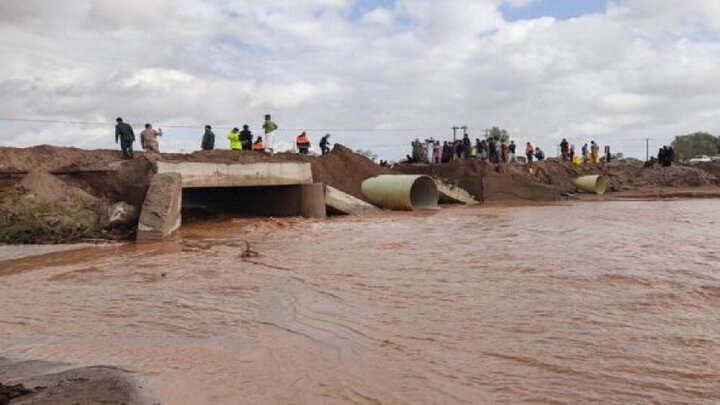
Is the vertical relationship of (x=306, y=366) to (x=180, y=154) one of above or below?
below

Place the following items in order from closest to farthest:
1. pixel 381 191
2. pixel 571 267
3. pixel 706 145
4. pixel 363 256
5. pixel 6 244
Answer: pixel 571 267
pixel 363 256
pixel 6 244
pixel 381 191
pixel 706 145

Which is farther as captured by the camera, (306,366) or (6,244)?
(6,244)

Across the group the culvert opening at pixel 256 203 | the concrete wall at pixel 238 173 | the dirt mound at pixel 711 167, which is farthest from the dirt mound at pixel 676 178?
the concrete wall at pixel 238 173

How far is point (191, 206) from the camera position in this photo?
73.2 ft

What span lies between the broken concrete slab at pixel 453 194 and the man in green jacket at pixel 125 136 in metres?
11.1

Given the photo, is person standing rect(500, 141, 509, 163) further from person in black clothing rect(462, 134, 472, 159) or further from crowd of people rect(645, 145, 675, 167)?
crowd of people rect(645, 145, 675, 167)

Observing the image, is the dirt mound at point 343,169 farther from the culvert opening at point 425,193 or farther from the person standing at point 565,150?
the person standing at point 565,150

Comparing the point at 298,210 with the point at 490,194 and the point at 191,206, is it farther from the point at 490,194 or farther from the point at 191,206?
the point at 490,194

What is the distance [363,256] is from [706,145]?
235ft

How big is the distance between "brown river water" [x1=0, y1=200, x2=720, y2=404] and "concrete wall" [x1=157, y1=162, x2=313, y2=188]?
416cm

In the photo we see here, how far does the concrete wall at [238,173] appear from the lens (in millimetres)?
16031

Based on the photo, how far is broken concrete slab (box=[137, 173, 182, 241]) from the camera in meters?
13.6

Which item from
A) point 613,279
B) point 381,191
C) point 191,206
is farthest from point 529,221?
point 191,206

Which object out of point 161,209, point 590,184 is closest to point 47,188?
point 161,209
